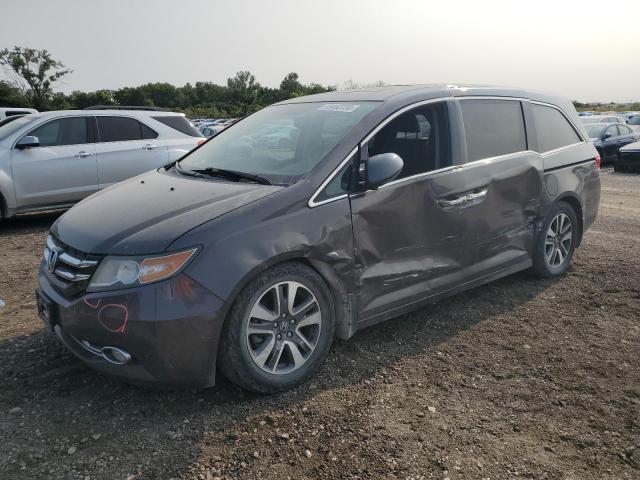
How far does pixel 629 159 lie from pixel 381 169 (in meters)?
14.4

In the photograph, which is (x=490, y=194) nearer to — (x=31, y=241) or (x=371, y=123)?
(x=371, y=123)

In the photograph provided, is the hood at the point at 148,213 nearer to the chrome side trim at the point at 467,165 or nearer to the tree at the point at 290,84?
the chrome side trim at the point at 467,165

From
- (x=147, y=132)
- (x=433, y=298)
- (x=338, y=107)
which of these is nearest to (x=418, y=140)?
(x=338, y=107)

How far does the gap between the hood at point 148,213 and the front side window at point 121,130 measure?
16.4 feet

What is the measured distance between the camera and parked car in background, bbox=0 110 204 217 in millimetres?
7664

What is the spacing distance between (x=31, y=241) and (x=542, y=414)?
6.29 metres

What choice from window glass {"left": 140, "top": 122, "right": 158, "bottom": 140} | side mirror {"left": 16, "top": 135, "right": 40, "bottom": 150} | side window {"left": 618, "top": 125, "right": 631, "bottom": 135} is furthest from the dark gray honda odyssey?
side window {"left": 618, "top": 125, "right": 631, "bottom": 135}

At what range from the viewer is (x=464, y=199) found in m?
4.14

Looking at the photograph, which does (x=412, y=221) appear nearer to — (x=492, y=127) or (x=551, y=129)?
(x=492, y=127)

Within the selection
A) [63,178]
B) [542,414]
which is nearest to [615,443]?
[542,414]

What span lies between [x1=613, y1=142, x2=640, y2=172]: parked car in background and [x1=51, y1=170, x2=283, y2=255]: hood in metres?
14.7

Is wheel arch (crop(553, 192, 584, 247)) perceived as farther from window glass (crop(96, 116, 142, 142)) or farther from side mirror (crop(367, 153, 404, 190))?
window glass (crop(96, 116, 142, 142))

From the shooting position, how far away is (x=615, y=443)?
284 centimetres

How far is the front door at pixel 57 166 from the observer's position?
7.70 meters
